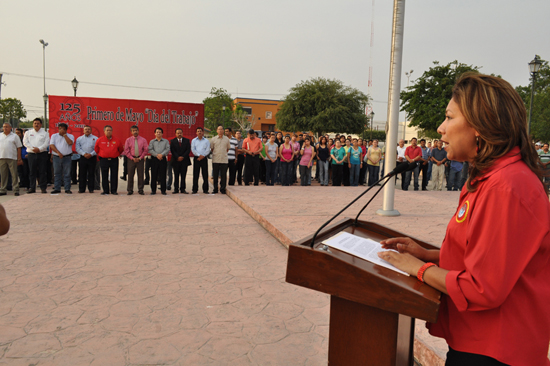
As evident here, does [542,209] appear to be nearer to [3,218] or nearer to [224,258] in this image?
[3,218]

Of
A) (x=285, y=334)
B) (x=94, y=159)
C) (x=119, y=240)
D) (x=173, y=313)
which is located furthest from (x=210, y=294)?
(x=94, y=159)

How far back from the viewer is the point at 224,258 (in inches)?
209

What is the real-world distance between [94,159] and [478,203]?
11.7 meters

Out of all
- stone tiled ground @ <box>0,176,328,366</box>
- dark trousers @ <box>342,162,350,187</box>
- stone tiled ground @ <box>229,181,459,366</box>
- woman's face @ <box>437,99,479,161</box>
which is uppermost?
woman's face @ <box>437,99,479,161</box>

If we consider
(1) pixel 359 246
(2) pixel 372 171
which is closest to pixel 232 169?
(2) pixel 372 171

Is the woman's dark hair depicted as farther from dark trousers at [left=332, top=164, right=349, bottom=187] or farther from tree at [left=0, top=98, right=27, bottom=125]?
tree at [left=0, top=98, right=27, bottom=125]

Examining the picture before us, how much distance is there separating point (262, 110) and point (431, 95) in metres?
46.8

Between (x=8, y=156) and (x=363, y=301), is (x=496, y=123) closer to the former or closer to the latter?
(x=363, y=301)

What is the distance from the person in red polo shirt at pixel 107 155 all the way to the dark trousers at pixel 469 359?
1095 cm

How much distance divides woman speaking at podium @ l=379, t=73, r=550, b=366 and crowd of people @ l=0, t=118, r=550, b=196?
417 inches

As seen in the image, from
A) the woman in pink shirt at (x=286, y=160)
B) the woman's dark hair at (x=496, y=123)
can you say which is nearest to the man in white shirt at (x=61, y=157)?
the woman in pink shirt at (x=286, y=160)

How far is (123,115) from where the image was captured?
14.4m

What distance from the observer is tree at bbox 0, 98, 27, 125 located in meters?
44.6

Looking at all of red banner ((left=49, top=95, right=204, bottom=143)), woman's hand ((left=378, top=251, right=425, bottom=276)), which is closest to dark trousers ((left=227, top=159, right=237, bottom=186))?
red banner ((left=49, top=95, right=204, bottom=143))
